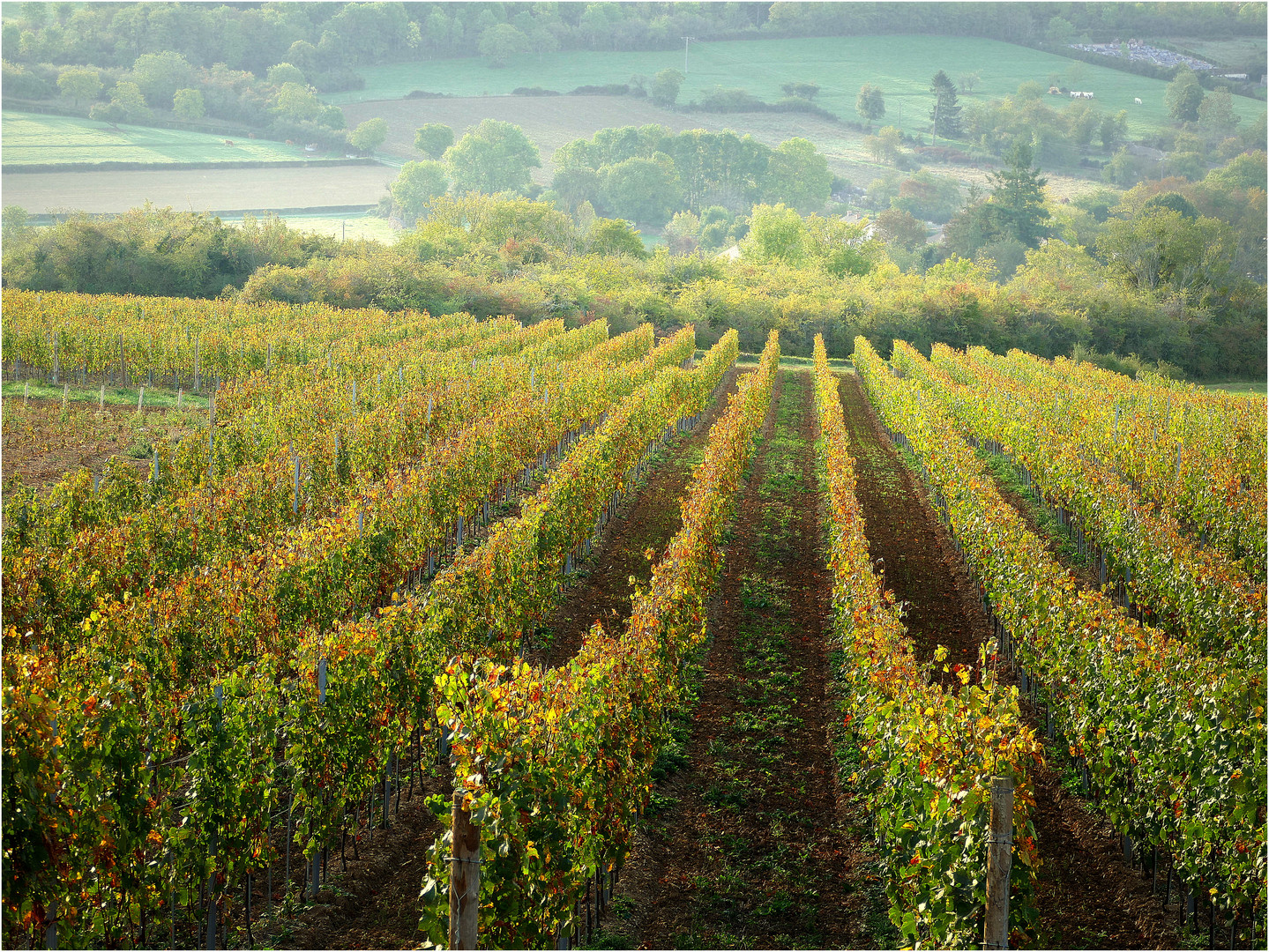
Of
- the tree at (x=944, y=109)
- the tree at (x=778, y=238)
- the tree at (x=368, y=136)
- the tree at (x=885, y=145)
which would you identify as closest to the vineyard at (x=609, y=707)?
the tree at (x=778, y=238)

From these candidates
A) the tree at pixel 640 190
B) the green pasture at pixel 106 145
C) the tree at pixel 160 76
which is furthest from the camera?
the tree at pixel 640 190

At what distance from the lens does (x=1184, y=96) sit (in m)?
126

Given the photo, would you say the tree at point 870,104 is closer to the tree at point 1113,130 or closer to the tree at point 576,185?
the tree at point 1113,130

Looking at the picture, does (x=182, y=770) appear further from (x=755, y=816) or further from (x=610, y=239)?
(x=610, y=239)

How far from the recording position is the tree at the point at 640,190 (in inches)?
4823

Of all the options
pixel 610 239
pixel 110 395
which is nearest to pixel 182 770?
pixel 110 395

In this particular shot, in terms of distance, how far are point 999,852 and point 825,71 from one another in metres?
170

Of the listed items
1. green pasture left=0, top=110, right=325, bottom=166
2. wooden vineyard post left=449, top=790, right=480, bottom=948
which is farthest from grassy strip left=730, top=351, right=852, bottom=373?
green pasture left=0, top=110, right=325, bottom=166

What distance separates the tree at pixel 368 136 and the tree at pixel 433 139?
4900 mm

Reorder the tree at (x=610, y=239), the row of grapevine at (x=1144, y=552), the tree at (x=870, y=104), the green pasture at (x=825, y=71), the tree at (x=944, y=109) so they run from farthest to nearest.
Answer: the tree at (x=870, y=104) < the green pasture at (x=825, y=71) < the tree at (x=944, y=109) < the tree at (x=610, y=239) < the row of grapevine at (x=1144, y=552)

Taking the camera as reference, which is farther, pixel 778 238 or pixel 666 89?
pixel 666 89

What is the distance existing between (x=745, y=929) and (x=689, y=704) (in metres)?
3.51

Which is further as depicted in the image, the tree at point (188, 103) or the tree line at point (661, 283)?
the tree at point (188, 103)

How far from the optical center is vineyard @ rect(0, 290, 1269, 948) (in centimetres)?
564
